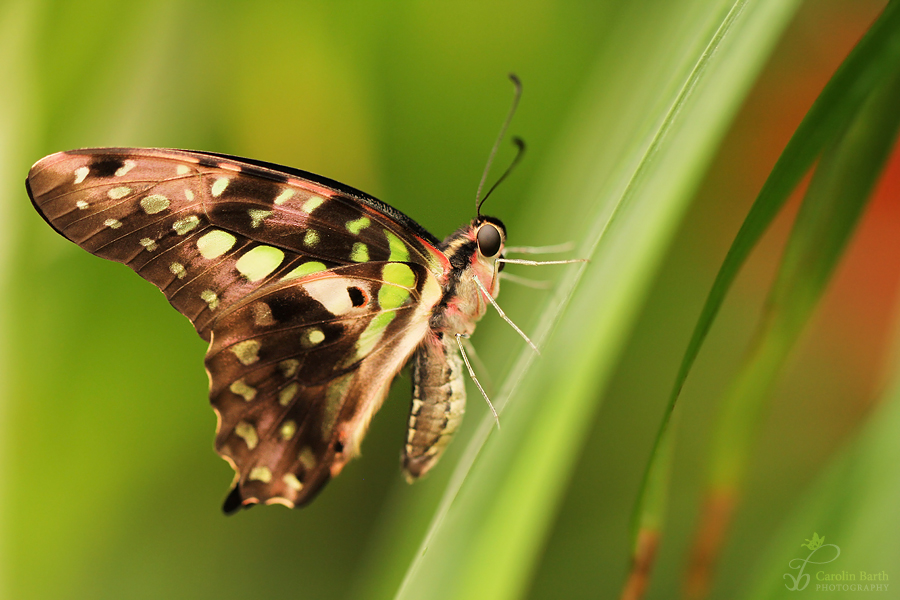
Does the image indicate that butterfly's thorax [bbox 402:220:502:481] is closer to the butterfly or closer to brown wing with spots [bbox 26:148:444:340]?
the butterfly

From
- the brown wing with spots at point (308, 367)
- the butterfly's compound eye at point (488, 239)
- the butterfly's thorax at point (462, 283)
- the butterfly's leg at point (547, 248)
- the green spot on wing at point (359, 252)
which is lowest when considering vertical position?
the brown wing with spots at point (308, 367)

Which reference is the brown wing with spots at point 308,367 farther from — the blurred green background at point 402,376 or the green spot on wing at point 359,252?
the blurred green background at point 402,376

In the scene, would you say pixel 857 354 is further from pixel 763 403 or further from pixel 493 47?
pixel 493 47

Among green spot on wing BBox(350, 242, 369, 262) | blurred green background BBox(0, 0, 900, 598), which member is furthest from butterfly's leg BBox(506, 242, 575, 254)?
green spot on wing BBox(350, 242, 369, 262)

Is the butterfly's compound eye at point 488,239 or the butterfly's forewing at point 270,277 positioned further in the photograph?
the butterfly's compound eye at point 488,239

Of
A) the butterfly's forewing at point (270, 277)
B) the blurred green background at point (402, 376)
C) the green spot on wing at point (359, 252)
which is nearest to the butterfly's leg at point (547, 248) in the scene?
the blurred green background at point (402, 376)

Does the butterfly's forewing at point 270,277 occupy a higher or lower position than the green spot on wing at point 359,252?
lower

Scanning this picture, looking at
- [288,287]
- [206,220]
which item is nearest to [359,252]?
[288,287]
